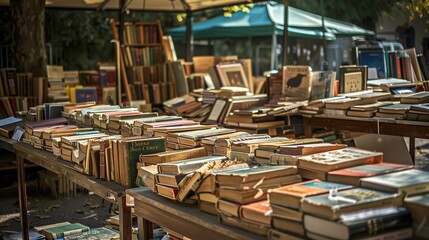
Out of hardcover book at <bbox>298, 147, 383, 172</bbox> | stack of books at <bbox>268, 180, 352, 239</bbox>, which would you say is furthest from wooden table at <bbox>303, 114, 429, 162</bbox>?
stack of books at <bbox>268, 180, 352, 239</bbox>

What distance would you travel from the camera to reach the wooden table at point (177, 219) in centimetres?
271

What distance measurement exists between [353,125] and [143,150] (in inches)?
122

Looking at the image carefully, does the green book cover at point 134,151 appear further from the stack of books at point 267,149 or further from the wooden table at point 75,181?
the stack of books at point 267,149

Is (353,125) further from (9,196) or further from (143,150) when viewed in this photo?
(9,196)

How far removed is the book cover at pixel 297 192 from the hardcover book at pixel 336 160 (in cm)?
16

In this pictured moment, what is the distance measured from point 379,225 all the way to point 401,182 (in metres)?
0.28

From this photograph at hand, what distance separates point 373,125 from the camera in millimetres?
6082

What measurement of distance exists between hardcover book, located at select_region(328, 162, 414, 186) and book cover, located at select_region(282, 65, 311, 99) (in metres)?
4.43

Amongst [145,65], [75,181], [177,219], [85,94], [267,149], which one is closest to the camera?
[177,219]

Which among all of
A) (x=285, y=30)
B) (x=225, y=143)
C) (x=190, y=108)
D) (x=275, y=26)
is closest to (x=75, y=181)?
(x=225, y=143)

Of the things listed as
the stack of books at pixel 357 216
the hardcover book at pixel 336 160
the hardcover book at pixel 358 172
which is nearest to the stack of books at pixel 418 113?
the hardcover book at pixel 336 160

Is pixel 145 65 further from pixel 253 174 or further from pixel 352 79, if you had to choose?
A: pixel 253 174

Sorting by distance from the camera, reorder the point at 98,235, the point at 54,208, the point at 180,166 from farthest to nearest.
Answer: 1. the point at 54,208
2. the point at 98,235
3. the point at 180,166

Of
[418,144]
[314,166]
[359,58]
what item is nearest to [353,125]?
[359,58]
